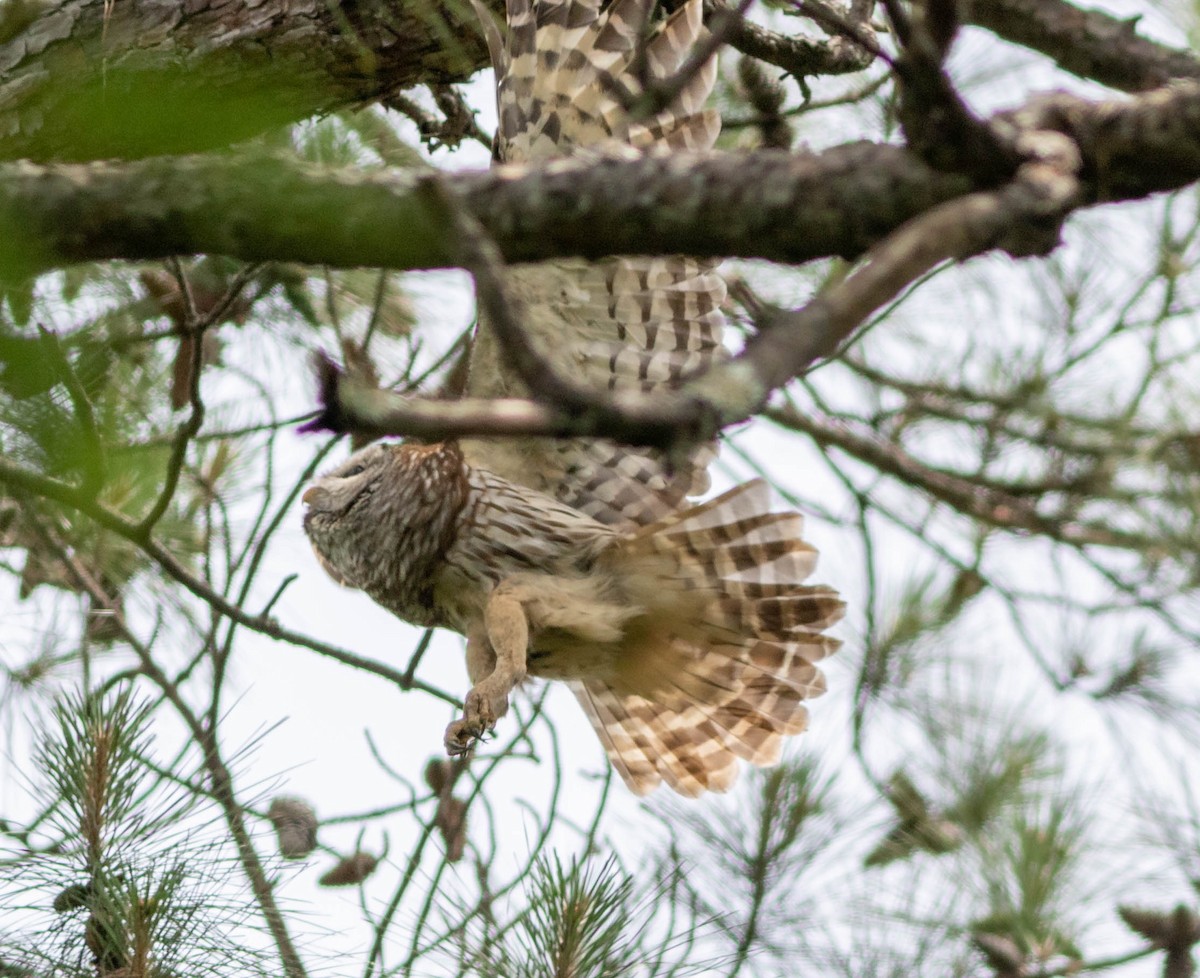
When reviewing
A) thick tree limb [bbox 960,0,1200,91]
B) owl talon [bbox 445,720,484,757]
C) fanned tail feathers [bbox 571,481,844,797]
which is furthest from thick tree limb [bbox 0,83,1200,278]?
fanned tail feathers [bbox 571,481,844,797]

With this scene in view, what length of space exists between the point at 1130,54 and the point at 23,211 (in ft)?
4.86

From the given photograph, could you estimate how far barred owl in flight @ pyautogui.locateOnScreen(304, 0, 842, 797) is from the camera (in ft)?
12.2

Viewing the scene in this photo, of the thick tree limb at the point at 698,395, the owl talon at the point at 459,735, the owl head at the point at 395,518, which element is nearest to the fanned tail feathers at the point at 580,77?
the owl head at the point at 395,518

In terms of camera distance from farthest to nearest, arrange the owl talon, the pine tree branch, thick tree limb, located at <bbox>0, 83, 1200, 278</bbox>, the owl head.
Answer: the owl head → the owl talon → the pine tree branch → thick tree limb, located at <bbox>0, 83, 1200, 278</bbox>

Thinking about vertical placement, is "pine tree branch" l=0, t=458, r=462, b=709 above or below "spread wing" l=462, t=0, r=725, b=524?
below

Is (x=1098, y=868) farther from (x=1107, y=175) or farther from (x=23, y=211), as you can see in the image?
(x=23, y=211)

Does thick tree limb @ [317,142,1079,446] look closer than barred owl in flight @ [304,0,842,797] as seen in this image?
Yes

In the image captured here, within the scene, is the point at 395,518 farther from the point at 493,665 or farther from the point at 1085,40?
the point at 1085,40

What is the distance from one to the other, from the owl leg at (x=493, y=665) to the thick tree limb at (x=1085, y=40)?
1.99 m

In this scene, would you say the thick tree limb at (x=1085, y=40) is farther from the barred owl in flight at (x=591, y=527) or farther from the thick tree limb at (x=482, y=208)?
the barred owl in flight at (x=591, y=527)

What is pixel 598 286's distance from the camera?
400 centimetres

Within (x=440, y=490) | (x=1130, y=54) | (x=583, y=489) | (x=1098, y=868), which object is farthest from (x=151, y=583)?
(x=1130, y=54)

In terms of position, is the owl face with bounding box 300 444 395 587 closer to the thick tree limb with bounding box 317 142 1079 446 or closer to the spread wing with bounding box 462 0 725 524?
the spread wing with bounding box 462 0 725 524

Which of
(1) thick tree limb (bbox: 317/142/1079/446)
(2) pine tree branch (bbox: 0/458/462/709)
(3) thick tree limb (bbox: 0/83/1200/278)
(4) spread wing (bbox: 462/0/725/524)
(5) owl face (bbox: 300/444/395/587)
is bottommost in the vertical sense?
(1) thick tree limb (bbox: 317/142/1079/446)
